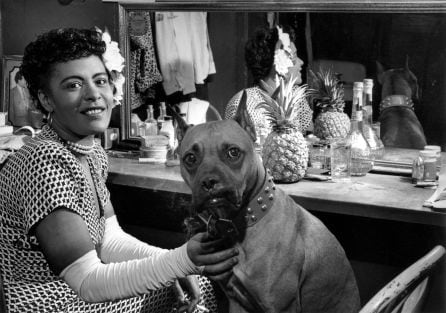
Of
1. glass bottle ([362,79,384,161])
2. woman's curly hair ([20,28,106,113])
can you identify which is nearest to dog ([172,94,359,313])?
woman's curly hair ([20,28,106,113])

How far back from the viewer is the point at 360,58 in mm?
2564

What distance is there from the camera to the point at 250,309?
1.86 meters

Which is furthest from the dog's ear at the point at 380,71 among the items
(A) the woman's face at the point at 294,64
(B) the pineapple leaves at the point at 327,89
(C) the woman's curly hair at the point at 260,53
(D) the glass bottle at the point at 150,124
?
(D) the glass bottle at the point at 150,124

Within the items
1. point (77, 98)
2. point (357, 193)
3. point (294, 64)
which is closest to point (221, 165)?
point (77, 98)

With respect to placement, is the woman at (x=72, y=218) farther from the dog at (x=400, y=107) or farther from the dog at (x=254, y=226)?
the dog at (x=400, y=107)

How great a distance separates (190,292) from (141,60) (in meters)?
1.41

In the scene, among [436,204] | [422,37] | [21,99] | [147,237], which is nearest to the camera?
[436,204]

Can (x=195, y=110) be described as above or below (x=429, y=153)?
above

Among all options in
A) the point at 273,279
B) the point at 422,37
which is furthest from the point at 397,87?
the point at 273,279

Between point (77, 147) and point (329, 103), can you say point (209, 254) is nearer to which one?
point (77, 147)

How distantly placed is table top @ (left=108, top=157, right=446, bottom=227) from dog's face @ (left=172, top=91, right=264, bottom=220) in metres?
0.57

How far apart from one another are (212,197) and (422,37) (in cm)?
129

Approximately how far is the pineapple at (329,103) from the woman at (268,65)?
6 centimetres

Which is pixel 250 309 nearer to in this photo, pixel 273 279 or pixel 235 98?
pixel 273 279
